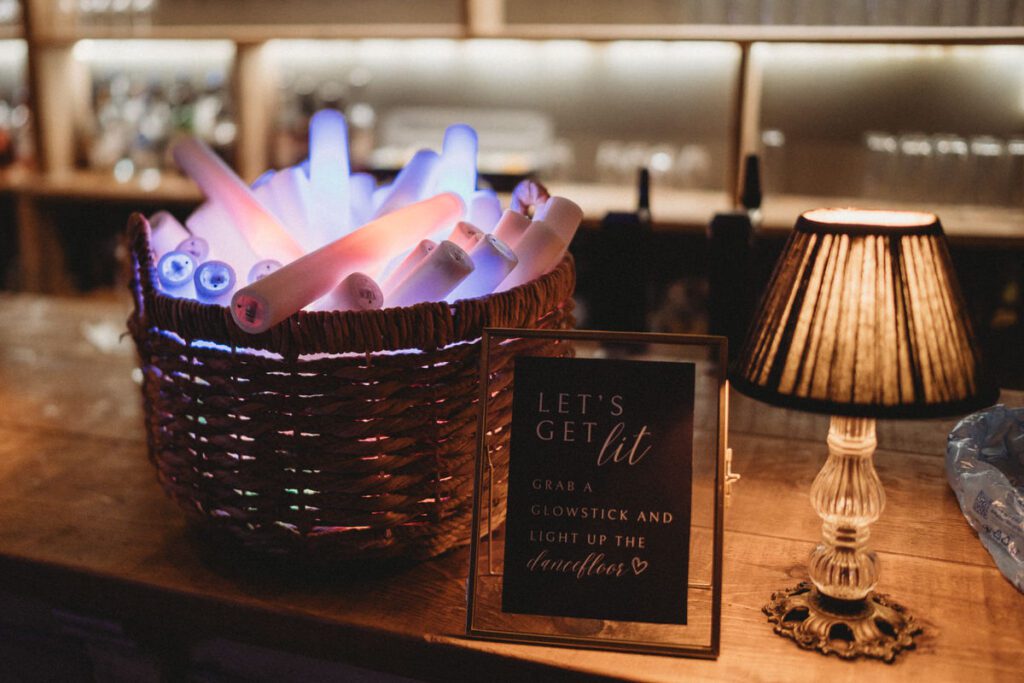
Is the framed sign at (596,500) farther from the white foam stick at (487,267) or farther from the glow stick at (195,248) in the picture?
the glow stick at (195,248)

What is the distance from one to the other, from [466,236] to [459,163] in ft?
0.49

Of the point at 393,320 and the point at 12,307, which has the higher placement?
the point at 393,320

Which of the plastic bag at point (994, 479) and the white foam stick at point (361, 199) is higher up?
the white foam stick at point (361, 199)

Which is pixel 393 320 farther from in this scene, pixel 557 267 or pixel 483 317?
pixel 557 267

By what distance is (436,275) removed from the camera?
2.42 ft

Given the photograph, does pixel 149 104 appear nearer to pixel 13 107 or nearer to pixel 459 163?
pixel 13 107

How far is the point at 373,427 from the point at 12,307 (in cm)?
151

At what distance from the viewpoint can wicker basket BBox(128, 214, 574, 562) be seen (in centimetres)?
72

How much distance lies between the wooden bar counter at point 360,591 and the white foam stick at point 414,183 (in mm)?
348

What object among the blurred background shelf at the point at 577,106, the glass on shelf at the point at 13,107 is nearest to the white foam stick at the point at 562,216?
the blurred background shelf at the point at 577,106

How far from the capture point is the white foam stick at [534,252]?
2.67 ft

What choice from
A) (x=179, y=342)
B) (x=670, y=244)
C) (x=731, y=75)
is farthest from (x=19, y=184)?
(x=179, y=342)

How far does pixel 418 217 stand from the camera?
808mm

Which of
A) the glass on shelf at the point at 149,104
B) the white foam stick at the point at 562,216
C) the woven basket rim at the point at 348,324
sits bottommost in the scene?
the woven basket rim at the point at 348,324
